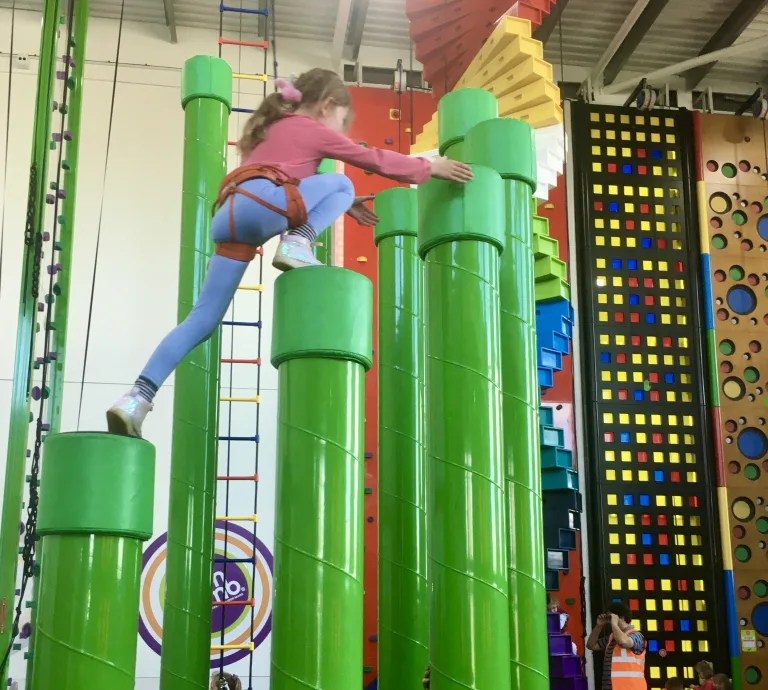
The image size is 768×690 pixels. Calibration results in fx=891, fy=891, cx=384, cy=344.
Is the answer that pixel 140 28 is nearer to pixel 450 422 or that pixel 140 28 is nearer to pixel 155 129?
pixel 155 129

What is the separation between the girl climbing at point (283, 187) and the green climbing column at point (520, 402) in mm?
509

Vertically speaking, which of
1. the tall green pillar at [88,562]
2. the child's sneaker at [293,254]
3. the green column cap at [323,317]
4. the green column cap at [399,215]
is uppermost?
the green column cap at [399,215]

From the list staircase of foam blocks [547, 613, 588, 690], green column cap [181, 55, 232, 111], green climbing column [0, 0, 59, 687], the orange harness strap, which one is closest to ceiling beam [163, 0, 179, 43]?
green column cap [181, 55, 232, 111]

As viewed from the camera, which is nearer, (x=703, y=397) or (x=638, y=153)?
(x=703, y=397)

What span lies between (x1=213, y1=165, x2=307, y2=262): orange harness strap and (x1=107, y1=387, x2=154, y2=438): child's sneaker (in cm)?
55

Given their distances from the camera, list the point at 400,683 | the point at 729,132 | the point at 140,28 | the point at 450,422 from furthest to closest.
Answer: the point at 729,132
the point at 140,28
the point at 400,683
the point at 450,422

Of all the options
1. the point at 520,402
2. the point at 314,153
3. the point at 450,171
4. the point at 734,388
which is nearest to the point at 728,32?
Answer: the point at 734,388

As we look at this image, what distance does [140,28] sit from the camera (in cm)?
863

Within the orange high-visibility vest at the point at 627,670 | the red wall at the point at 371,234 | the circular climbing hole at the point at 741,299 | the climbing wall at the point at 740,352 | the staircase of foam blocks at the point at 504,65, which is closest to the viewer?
the staircase of foam blocks at the point at 504,65

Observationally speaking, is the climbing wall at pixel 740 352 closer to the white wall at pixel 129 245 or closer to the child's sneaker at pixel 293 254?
the white wall at pixel 129 245

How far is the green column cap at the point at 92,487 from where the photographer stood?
225 cm

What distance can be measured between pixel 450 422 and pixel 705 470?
6.44m

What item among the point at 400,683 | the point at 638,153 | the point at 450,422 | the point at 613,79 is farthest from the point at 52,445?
the point at 613,79

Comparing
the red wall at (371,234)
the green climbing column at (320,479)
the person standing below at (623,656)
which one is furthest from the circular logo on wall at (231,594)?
the green climbing column at (320,479)
